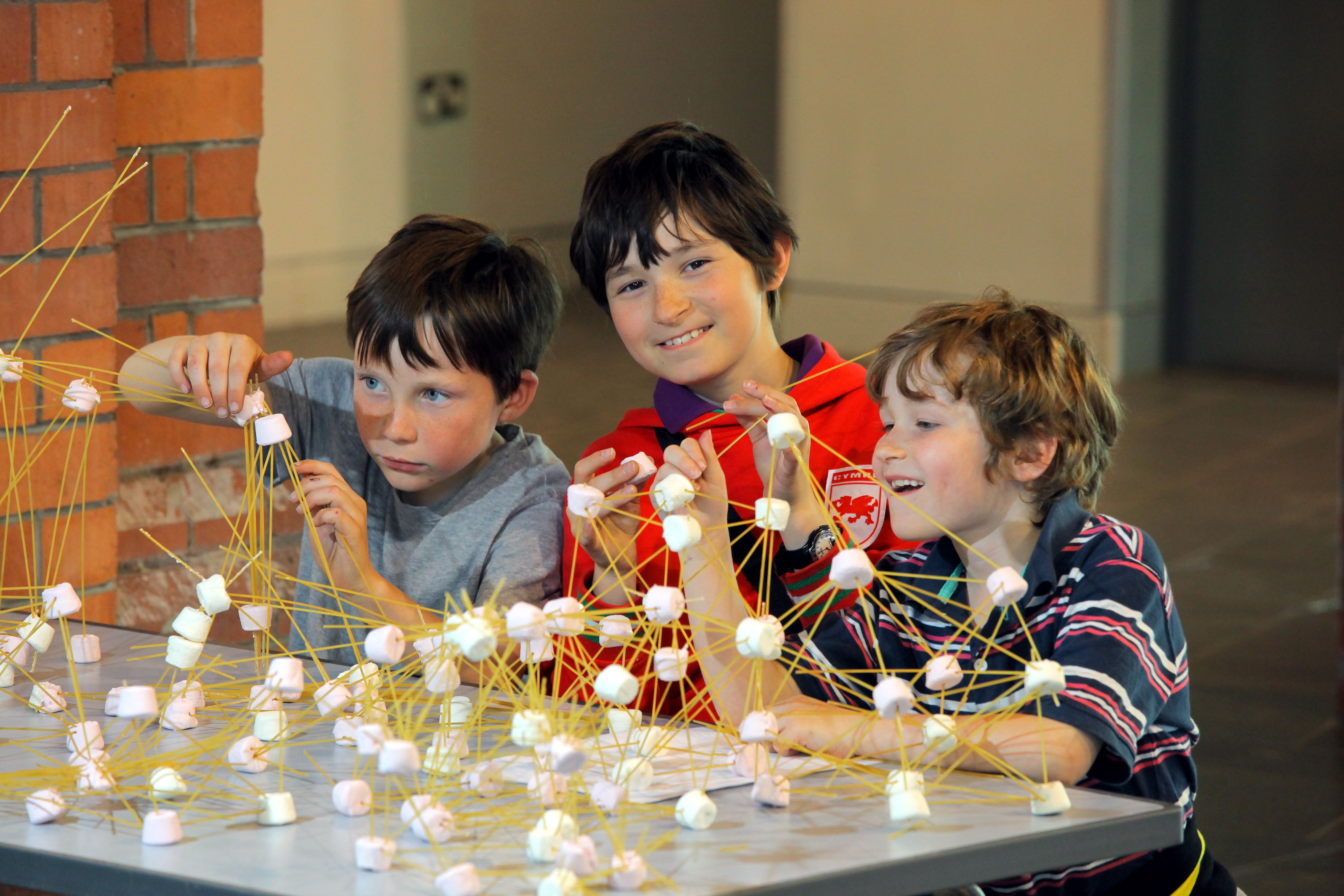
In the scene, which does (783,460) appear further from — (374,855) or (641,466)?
(374,855)

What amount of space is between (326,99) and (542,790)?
4986 mm

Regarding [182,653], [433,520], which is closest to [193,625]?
[182,653]

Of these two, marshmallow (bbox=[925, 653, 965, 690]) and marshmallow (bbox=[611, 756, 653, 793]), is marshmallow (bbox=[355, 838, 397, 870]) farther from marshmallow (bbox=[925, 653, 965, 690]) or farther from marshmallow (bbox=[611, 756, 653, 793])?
marshmallow (bbox=[925, 653, 965, 690])

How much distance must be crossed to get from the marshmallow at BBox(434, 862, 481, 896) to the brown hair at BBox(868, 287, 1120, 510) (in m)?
0.69

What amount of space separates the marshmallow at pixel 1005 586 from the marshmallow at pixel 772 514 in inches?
7.0

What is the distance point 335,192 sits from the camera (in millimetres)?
5574

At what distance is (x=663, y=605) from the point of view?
1196 millimetres

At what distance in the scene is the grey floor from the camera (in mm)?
2629

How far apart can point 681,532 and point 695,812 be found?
0.21m

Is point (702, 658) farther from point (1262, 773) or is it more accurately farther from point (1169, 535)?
point (1169, 535)

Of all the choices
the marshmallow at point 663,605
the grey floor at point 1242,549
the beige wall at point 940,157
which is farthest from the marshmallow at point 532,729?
the beige wall at point 940,157

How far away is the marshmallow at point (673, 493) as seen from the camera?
126 cm

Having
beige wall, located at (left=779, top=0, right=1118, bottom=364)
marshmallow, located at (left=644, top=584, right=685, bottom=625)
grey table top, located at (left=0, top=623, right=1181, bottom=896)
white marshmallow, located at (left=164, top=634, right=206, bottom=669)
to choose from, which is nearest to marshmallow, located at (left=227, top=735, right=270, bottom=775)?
grey table top, located at (left=0, top=623, right=1181, bottom=896)

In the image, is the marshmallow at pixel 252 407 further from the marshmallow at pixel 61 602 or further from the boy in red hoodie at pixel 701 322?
the boy in red hoodie at pixel 701 322
